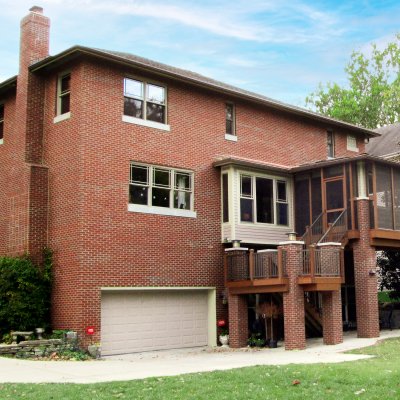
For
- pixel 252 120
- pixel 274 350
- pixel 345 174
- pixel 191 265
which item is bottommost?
pixel 274 350

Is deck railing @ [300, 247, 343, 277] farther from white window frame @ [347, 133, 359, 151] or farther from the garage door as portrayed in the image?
white window frame @ [347, 133, 359, 151]

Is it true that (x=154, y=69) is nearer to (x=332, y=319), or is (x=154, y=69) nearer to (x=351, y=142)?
(x=332, y=319)

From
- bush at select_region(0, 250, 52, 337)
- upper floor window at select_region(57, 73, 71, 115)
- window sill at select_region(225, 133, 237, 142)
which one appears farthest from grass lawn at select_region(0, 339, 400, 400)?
window sill at select_region(225, 133, 237, 142)

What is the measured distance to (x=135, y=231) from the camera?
776 inches

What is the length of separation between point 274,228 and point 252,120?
13.9ft

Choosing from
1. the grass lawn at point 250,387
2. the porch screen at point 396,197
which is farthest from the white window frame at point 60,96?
the porch screen at point 396,197

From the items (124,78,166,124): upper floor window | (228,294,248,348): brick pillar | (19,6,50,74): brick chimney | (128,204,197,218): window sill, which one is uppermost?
(19,6,50,74): brick chimney

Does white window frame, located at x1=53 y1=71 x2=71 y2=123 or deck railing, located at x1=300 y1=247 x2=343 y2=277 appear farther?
white window frame, located at x1=53 y1=71 x2=71 y2=123

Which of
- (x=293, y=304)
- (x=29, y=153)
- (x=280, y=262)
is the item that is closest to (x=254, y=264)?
(x=280, y=262)

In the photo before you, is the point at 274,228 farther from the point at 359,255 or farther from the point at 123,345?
the point at 123,345

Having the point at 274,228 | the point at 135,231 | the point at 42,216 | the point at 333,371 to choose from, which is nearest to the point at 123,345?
the point at 135,231

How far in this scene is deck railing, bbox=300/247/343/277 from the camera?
18.8 meters

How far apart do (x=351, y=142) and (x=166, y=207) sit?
36.6 ft

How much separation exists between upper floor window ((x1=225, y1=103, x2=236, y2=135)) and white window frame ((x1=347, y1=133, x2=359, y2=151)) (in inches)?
274
